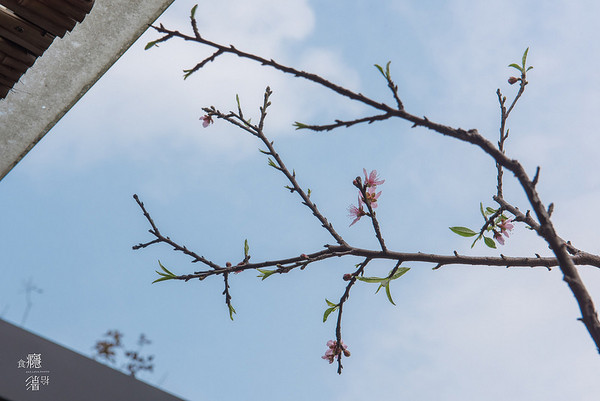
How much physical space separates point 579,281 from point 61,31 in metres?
1.15

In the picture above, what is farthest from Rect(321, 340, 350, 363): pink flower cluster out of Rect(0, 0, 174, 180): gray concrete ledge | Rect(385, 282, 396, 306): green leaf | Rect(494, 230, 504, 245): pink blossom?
Rect(0, 0, 174, 180): gray concrete ledge

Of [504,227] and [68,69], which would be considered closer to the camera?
[504,227]

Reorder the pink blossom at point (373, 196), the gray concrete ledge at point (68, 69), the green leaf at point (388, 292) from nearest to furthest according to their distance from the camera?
the green leaf at point (388, 292) < the pink blossom at point (373, 196) < the gray concrete ledge at point (68, 69)

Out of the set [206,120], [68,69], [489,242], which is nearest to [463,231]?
[489,242]

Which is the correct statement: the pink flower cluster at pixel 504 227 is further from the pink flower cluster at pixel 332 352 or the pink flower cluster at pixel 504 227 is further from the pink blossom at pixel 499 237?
the pink flower cluster at pixel 332 352

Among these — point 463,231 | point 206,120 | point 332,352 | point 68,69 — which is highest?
point 68,69

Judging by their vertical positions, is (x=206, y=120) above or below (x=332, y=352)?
above

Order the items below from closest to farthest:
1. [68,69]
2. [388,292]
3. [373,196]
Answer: [388,292], [373,196], [68,69]

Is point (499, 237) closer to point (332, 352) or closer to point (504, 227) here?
point (504, 227)

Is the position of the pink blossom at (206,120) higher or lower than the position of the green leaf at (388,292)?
higher

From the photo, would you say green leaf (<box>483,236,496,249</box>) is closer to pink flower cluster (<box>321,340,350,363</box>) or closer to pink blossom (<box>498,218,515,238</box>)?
pink blossom (<box>498,218,515,238</box>)

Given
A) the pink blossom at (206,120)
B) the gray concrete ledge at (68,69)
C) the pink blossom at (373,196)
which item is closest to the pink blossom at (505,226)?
the pink blossom at (373,196)

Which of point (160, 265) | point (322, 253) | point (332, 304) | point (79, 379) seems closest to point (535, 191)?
point (322, 253)

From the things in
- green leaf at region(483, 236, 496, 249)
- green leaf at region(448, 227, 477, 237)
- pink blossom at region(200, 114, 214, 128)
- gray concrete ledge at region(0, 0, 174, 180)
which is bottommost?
green leaf at region(448, 227, 477, 237)
